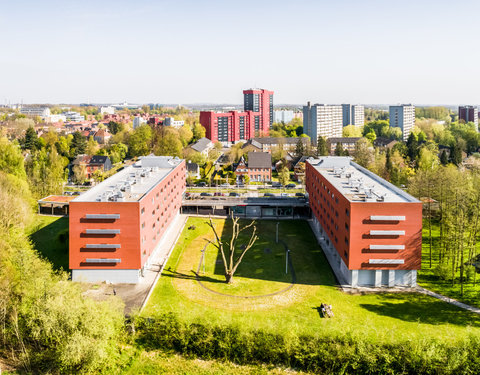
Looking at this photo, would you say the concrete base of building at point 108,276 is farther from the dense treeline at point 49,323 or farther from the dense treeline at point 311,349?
the dense treeline at point 311,349

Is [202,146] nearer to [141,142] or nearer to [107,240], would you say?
[141,142]

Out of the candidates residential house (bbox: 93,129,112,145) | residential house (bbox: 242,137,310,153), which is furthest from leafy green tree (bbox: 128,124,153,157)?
residential house (bbox: 93,129,112,145)

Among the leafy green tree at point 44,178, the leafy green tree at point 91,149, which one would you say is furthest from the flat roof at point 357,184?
the leafy green tree at point 91,149

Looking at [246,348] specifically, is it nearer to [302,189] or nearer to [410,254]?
[410,254]

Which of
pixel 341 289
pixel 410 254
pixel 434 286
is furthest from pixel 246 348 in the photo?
pixel 434 286

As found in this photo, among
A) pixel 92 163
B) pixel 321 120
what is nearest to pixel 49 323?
pixel 92 163

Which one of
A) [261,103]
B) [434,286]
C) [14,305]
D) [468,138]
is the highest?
[261,103]
